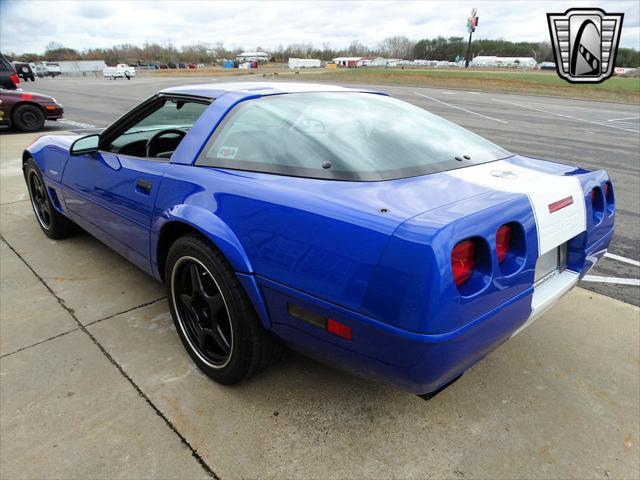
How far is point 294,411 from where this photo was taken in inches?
80.2

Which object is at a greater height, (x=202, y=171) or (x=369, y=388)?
(x=202, y=171)

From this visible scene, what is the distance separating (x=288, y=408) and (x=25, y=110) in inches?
425

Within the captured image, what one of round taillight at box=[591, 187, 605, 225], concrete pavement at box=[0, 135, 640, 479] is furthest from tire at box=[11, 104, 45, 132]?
round taillight at box=[591, 187, 605, 225]

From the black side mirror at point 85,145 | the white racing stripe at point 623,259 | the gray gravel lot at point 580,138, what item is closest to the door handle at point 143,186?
the black side mirror at point 85,145

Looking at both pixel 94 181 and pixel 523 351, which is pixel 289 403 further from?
pixel 94 181

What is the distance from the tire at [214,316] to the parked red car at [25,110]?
9.93 meters

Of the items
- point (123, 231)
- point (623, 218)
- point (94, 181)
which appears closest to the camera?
point (123, 231)

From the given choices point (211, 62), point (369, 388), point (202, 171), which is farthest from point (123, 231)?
point (211, 62)

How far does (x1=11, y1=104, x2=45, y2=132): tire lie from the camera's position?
991 cm

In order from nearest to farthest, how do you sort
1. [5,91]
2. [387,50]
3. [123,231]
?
[123,231] < [5,91] < [387,50]

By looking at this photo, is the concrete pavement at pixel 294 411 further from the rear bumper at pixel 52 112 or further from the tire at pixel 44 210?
the rear bumper at pixel 52 112

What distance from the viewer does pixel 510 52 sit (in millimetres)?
107812

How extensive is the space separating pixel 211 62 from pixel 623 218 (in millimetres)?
116182

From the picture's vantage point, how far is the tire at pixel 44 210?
379 cm
